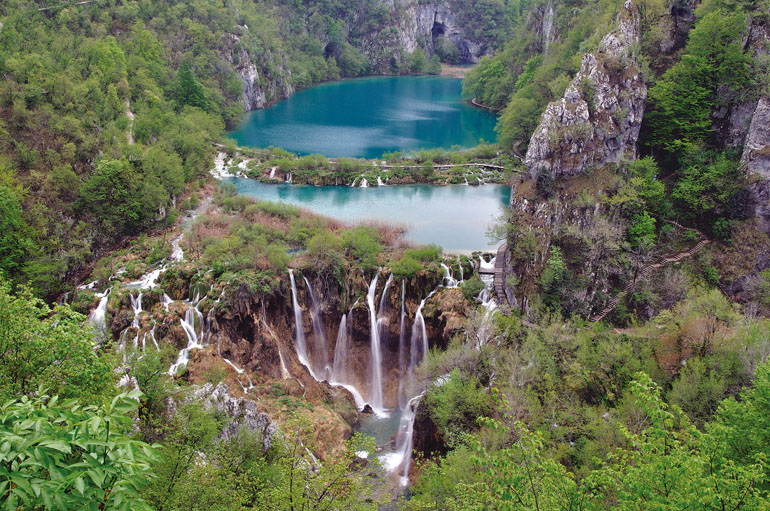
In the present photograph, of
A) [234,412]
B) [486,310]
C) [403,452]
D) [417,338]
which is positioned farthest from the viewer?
[417,338]

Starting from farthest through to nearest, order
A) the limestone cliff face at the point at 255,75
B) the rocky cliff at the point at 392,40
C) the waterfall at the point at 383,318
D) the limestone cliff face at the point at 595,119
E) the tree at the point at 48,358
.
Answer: the rocky cliff at the point at 392,40 → the limestone cliff face at the point at 255,75 → the limestone cliff face at the point at 595,119 → the waterfall at the point at 383,318 → the tree at the point at 48,358

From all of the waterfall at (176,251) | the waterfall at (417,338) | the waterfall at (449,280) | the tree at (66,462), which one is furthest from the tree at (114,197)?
the tree at (66,462)

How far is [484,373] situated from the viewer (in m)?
23.5

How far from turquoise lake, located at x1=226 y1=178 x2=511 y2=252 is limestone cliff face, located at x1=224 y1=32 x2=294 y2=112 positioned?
37669mm

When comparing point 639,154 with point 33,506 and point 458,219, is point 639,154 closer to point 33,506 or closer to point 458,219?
point 458,219

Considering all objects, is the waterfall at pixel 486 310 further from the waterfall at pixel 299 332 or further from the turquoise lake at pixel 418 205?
the waterfall at pixel 299 332

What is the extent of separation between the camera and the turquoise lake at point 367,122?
64.8m

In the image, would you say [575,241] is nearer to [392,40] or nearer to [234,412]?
[234,412]

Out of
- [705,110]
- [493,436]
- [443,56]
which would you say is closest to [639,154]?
[705,110]

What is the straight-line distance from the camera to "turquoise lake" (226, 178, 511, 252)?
38.3 meters

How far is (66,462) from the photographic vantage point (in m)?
Answer: 6.05

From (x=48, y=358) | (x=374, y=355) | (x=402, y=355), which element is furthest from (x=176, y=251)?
(x=48, y=358)

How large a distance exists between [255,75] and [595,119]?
66482 mm

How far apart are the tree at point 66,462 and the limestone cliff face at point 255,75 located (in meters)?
81.9
